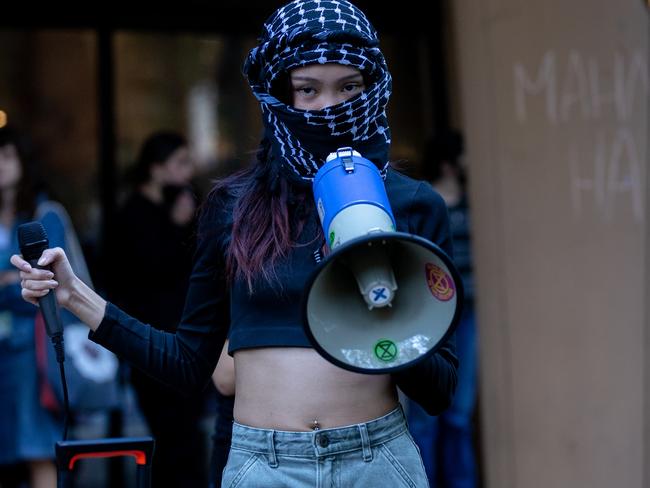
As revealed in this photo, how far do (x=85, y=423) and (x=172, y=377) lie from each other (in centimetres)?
494

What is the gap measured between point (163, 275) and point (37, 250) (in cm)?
306

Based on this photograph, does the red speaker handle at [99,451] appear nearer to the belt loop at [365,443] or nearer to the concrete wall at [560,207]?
the belt loop at [365,443]

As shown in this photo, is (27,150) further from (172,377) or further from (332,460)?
(332,460)

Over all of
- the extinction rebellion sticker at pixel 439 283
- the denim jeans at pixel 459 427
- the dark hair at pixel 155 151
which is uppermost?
the dark hair at pixel 155 151

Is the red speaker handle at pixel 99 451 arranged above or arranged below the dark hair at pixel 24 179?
below

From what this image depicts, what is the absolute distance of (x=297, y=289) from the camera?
7.18 ft

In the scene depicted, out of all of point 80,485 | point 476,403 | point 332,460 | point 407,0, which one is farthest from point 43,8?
point 332,460

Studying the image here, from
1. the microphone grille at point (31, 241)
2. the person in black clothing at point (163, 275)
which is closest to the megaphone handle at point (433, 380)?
the microphone grille at point (31, 241)

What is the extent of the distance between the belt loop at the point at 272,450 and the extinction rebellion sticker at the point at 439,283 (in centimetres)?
45

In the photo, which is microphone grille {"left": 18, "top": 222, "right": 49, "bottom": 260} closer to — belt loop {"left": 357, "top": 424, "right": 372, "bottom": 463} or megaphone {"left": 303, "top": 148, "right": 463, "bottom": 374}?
megaphone {"left": 303, "top": 148, "right": 463, "bottom": 374}

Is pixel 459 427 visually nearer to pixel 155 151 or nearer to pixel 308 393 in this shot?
pixel 155 151

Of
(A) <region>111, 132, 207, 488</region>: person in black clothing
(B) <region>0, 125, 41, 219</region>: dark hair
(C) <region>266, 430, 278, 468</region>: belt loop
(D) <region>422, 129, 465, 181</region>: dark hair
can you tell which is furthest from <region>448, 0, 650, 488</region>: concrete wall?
(C) <region>266, 430, 278, 468</region>: belt loop

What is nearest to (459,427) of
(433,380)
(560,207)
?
(560,207)

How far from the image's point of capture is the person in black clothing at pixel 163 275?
17.2ft
